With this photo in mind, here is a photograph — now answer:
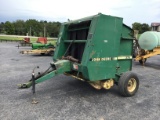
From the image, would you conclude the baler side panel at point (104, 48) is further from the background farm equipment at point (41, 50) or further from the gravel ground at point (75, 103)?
the background farm equipment at point (41, 50)

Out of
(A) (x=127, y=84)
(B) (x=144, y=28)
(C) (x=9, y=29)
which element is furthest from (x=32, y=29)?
(A) (x=127, y=84)

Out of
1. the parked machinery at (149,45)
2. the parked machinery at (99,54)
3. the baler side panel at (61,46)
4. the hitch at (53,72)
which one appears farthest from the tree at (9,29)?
the hitch at (53,72)

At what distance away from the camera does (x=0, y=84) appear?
5910 mm

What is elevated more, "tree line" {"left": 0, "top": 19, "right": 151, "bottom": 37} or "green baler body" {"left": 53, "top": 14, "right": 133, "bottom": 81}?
"tree line" {"left": 0, "top": 19, "right": 151, "bottom": 37}

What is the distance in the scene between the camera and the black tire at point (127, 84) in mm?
4781

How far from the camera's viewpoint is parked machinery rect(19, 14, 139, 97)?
14.2ft

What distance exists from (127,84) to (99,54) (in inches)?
Result: 45.7

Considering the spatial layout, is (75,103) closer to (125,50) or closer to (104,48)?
(104,48)

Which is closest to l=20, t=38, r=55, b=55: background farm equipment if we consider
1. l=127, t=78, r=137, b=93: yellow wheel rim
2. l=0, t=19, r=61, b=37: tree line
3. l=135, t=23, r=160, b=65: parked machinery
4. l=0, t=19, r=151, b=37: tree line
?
l=135, t=23, r=160, b=65: parked machinery

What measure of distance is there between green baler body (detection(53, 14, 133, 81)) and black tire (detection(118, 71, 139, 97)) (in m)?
0.22

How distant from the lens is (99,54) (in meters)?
4.41

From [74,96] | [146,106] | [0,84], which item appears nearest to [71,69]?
[74,96]

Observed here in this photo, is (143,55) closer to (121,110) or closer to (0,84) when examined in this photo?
(121,110)

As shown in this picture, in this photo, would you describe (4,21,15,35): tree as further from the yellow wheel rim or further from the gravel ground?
the yellow wheel rim
